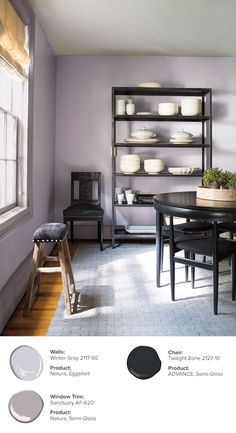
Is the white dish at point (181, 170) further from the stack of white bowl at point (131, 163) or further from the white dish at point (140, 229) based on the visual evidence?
the white dish at point (140, 229)

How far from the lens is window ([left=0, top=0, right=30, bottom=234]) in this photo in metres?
1.57

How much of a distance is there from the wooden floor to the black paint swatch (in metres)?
0.87

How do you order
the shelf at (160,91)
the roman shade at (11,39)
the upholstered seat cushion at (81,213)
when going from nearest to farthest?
the roman shade at (11,39)
the upholstered seat cushion at (81,213)
the shelf at (160,91)

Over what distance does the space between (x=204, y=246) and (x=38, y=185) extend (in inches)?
47.6

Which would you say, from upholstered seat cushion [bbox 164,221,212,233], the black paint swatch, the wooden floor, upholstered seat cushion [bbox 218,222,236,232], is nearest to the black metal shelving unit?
upholstered seat cushion [bbox 164,221,212,233]

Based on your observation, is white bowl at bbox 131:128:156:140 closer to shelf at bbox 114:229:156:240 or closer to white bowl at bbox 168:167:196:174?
white bowl at bbox 168:167:196:174

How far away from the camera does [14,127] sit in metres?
1.97

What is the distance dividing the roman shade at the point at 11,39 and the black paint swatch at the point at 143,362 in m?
1.15

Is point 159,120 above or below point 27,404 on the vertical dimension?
above

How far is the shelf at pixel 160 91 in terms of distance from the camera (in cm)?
294

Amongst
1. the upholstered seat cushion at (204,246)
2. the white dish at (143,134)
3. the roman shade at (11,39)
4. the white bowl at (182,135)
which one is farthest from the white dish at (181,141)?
the roman shade at (11,39)

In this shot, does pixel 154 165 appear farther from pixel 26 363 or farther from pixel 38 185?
pixel 26 363

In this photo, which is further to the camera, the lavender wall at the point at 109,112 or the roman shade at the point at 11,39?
the lavender wall at the point at 109,112

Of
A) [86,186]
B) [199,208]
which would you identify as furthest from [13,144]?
[86,186]
